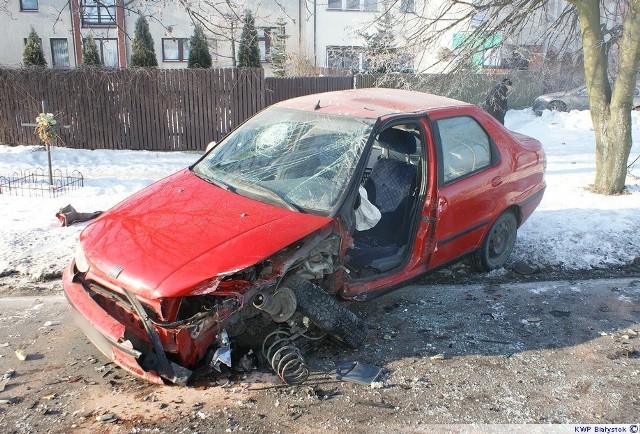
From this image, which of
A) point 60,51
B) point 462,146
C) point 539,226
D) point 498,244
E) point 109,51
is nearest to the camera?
point 462,146

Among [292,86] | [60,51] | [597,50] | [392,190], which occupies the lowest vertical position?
[392,190]

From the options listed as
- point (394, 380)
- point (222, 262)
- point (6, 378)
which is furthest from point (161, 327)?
point (394, 380)

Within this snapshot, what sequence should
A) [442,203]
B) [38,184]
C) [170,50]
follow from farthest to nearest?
[170,50], [38,184], [442,203]

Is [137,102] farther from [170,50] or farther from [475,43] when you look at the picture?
[170,50]

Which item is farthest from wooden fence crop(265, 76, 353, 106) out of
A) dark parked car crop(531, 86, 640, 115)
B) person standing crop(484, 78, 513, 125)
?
dark parked car crop(531, 86, 640, 115)

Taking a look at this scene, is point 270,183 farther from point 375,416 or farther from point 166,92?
point 166,92

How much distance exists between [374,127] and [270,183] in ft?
2.90

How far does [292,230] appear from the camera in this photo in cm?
366

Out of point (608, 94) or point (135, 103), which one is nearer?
point (608, 94)

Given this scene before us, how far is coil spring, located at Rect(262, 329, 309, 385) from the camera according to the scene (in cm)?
356

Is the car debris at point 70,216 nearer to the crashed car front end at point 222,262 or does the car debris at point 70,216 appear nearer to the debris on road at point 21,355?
the crashed car front end at point 222,262

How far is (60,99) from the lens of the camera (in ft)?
44.6

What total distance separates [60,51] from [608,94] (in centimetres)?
2384

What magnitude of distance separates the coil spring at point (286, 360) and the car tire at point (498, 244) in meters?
2.42
